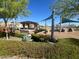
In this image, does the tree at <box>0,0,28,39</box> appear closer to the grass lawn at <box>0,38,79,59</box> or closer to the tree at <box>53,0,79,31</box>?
the tree at <box>53,0,79,31</box>

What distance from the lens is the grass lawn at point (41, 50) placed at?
28.8ft

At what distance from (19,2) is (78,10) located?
42.2 feet

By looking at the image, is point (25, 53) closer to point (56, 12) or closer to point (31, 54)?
point (31, 54)

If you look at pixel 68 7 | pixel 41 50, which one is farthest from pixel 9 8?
pixel 41 50

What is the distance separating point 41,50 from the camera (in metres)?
9.12

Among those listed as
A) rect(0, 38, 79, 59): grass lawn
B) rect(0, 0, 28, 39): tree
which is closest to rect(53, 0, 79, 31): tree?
rect(0, 38, 79, 59): grass lawn

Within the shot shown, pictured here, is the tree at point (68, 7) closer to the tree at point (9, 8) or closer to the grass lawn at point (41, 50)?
the grass lawn at point (41, 50)

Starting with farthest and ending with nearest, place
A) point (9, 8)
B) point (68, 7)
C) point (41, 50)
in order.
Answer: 1. point (9, 8)
2. point (68, 7)
3. point (41, 50)

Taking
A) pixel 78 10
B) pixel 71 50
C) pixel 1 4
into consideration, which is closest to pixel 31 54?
pixel 71 50

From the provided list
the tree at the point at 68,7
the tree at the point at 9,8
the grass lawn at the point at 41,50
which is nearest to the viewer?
the grass lawn at the point at 41,50

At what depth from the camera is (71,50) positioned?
875 centimetres

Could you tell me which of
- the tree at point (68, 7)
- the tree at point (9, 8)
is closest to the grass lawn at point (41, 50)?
the tree at point (68, 7)

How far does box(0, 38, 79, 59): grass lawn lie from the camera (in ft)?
28.8

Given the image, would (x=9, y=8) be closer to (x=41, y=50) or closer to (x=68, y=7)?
(x=68, y=7)
